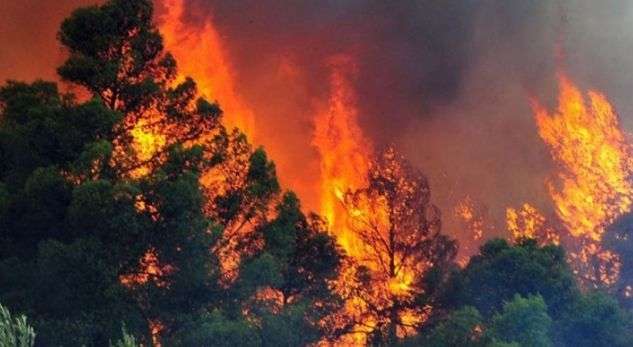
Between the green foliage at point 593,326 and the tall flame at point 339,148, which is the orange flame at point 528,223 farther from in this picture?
the green foliage at point 593,326

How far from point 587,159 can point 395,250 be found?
9638 mm

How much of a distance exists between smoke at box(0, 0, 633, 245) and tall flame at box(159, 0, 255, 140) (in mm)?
377

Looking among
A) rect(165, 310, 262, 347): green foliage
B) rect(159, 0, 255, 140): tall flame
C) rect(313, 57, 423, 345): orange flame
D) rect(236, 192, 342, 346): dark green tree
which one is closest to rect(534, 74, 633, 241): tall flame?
rect(313, 57, 423, 345): orange flame

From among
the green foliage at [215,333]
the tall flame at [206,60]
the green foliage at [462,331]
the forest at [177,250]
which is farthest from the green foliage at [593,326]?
the tall flame at [206,60]

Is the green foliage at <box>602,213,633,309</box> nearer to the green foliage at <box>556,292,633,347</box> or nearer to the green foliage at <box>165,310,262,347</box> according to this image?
the green foliage at <box>556,292,633,347</box>

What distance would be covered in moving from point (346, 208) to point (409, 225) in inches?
102

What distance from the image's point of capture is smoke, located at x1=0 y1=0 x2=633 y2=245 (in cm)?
3206

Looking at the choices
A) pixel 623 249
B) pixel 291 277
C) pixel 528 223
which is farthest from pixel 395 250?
pixel 623 249

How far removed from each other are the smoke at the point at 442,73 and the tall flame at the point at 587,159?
19.3 inches

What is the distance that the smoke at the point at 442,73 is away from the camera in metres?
32.1

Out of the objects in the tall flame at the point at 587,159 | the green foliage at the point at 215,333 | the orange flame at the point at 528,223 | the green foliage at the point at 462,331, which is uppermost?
the tall flame at the point at 587,159

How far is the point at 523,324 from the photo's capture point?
19984 mm

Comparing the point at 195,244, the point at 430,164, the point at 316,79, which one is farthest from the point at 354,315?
the point at 316,79

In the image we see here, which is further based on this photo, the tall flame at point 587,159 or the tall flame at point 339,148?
the tall flame at point 587,159
